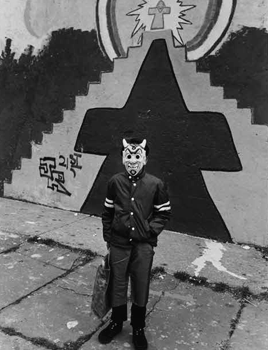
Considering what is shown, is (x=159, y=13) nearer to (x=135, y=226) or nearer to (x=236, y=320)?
(x=135, y=226)

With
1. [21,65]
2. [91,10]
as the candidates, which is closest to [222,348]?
[91,10]

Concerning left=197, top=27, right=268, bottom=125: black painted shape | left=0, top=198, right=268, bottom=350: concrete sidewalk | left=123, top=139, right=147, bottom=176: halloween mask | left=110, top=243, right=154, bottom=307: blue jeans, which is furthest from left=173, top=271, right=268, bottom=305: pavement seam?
left=197, top=27, right=268, bottom=125: black painted shape

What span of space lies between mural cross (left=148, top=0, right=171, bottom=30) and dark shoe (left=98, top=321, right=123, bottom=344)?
376 cm

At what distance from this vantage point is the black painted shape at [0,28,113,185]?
5.79m

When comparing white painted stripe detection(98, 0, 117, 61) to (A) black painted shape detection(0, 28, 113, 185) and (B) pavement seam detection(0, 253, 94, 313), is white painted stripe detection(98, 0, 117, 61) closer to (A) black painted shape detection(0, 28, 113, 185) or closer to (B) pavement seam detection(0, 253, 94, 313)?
(A) black painted shape detection(0, 28, 113, 185)

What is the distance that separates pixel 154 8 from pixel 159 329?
3.96m

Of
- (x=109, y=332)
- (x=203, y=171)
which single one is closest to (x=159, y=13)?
(x=203, y=171)

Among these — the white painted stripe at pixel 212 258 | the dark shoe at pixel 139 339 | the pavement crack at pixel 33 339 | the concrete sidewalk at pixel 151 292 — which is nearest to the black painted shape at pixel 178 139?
the white painted stripe at pixel 212 258

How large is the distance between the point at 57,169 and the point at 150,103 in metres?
1.95

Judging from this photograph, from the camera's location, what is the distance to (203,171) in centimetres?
502

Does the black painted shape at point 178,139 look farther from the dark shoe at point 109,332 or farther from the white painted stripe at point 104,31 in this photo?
the dark shoe at point 109,332

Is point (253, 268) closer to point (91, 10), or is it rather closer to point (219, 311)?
point (219, 311)

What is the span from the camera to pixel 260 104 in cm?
458

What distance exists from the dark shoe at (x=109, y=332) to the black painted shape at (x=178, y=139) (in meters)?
2.40
